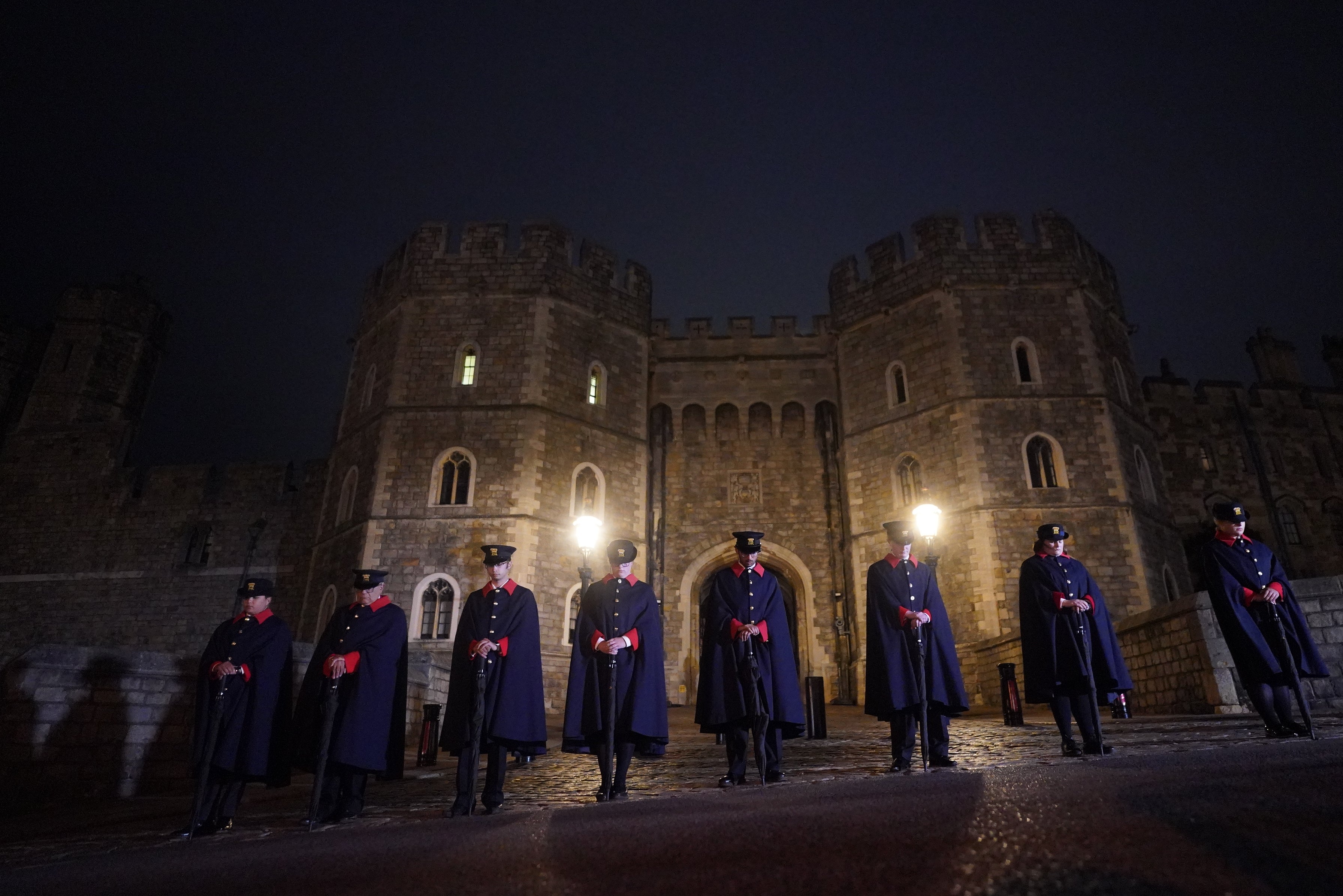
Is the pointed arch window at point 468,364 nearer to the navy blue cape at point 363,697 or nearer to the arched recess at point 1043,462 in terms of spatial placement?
the arched recess at point 1043,462

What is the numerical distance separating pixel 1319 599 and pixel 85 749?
11473 mm

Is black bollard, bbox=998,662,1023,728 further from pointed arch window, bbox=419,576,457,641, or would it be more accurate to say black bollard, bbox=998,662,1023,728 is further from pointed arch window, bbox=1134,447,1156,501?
pointed arch window, bbox=419,576,457,641

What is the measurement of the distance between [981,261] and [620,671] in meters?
15.8

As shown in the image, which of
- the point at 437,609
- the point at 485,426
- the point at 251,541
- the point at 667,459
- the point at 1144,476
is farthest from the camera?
the point at 251,541

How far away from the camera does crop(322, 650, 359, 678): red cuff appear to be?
4816mm

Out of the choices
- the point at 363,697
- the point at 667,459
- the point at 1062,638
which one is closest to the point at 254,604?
the point at 363,697

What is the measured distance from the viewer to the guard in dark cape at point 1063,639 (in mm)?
5316

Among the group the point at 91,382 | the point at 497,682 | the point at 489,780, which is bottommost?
the point at 489,780

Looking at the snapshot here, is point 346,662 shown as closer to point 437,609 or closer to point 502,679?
point 502,679

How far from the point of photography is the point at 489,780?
449 cm

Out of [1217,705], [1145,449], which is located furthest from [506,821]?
[1145,449]

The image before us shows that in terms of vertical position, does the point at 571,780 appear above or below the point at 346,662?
below

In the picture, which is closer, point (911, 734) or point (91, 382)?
point (911, 734)

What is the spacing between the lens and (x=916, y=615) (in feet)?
17.1
